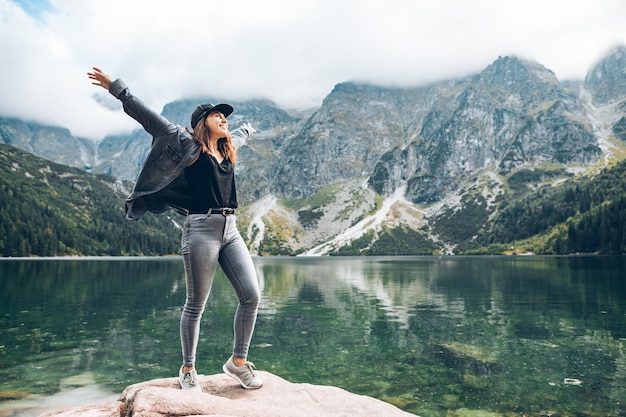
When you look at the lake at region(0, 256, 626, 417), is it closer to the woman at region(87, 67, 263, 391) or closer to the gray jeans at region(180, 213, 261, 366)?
the gray jeans at region(180, 213, 261, 366)

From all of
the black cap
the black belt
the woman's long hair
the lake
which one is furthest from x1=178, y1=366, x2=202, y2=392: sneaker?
the lake

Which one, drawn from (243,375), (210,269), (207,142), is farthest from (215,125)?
(243,375)

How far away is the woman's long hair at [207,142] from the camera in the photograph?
7.49 metres

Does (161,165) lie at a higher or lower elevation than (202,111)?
lower

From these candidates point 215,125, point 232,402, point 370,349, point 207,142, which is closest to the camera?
point 232,402

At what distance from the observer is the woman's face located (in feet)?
25.0

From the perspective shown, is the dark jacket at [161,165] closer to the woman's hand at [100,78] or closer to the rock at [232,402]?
the woman's hand at [100,78]

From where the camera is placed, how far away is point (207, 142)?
24.7ft

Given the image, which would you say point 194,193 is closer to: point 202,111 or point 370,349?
point 202,111

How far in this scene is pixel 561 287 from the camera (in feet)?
204

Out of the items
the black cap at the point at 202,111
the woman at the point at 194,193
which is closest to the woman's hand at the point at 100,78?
the woman at the point at 194,193

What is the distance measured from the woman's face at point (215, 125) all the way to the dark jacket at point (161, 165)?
0.38 meters

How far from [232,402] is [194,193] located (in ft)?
11.2

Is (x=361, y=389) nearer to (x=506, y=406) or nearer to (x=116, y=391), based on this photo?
(x=506, y=406)
